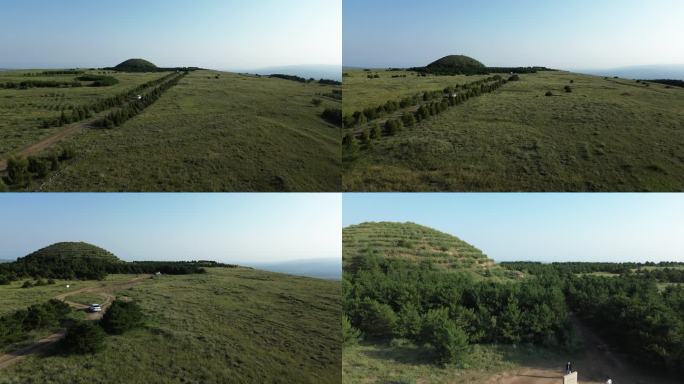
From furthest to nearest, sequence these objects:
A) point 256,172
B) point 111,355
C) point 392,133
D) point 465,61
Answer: point 465,61 → point 392,133 → point 256,172 → point 111,355

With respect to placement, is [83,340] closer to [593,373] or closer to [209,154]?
[209,154]

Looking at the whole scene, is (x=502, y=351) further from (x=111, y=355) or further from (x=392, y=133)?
(x=111, y=355)

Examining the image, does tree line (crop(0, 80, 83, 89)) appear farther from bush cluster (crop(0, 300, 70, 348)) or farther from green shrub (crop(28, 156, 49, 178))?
bush cluster (crop(0, 300, 70, 348))

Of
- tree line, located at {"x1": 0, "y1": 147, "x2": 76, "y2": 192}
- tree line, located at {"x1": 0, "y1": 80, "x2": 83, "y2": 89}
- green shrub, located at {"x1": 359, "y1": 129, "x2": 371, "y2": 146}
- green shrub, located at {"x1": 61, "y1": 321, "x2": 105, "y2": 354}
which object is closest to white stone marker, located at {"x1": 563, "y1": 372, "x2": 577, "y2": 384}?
green shrub, located at {"x1": 359, "y1": 129, "x2": 371, "y2": 146}

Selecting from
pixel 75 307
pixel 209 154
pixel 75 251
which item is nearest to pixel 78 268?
pixel 75 307


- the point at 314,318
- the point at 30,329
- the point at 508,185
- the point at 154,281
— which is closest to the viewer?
the point at 30,329

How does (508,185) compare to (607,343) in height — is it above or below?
above

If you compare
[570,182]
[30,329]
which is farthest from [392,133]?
[30,329]
